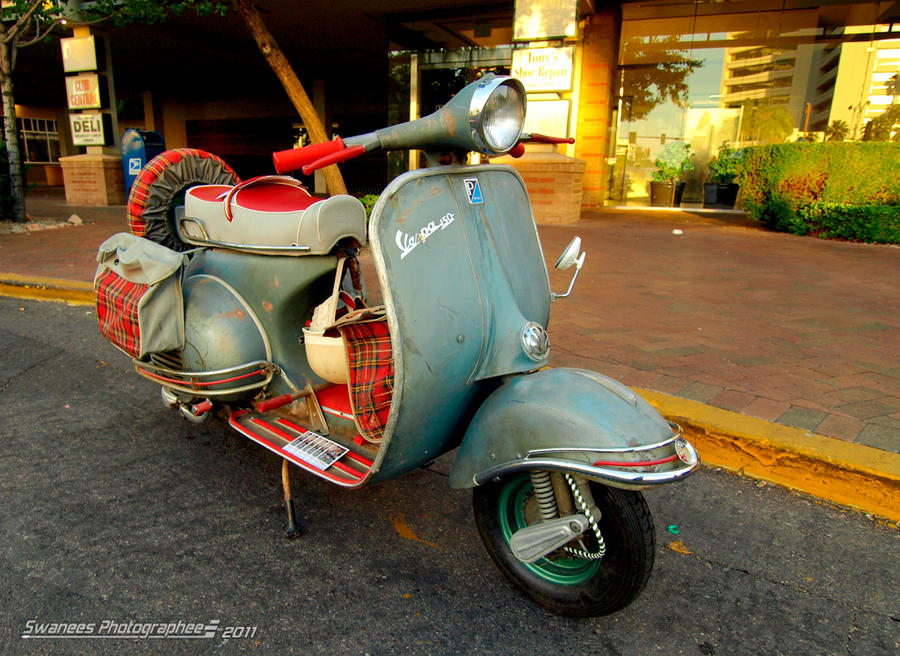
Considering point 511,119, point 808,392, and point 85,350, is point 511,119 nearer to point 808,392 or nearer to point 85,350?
A: point 808,392

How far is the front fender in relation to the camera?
1630 mm

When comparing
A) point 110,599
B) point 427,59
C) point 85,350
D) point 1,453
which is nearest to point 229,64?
point 427,59

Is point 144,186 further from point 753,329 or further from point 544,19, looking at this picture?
point 544,19

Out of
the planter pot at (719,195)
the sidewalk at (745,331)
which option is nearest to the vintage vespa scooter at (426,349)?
the sidewalk at (745,331)

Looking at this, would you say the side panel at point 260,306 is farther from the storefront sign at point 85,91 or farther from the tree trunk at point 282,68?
the storefront sign at point 85,91

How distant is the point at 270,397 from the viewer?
2705 millimetres

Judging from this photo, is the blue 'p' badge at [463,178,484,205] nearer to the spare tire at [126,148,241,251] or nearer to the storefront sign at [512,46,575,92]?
the spare tire at [126,148,241,251]

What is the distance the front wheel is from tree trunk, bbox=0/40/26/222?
36.3 feet

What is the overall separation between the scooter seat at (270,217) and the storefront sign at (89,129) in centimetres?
1359

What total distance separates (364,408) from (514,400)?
700 mm

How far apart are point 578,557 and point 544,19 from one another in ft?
32.4

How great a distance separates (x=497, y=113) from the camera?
6.24 ft

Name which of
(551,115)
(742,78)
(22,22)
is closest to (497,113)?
(551,115)

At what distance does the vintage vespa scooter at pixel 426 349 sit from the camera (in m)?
1.75
